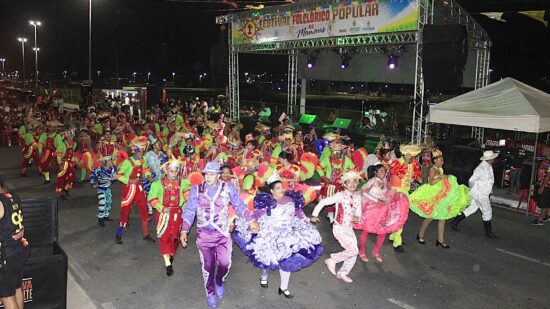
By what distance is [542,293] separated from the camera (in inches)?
269

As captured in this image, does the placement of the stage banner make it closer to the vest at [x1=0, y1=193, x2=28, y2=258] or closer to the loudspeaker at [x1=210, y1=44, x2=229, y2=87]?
the loudspeaker at [x1=210, y1=44, x2=229, y2=87]

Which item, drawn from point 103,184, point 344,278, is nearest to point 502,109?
point 344,278

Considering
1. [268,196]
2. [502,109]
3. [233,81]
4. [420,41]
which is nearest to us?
[268,196]

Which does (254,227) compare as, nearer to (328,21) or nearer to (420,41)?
(420,41)

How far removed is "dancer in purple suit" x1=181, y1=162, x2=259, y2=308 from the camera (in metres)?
5.85

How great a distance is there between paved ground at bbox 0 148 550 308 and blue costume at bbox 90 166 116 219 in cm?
35

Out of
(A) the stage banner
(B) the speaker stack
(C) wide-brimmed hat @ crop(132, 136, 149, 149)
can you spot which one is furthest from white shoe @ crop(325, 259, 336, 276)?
(A) the stage banner

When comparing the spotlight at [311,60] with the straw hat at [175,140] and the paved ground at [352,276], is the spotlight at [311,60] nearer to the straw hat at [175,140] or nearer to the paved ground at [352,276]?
the straw hat at [175,140]

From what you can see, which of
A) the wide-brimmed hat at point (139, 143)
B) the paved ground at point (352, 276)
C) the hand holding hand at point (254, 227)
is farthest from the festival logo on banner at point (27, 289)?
the wide-brimmed hat at point (139, 143)

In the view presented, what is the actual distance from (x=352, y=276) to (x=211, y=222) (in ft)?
8.34

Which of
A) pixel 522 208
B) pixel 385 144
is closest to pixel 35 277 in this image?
pixel 385 144

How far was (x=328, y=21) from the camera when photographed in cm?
1636

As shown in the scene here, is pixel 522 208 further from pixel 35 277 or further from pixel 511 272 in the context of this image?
pixel 35 277

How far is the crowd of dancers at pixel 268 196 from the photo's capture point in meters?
5.93
